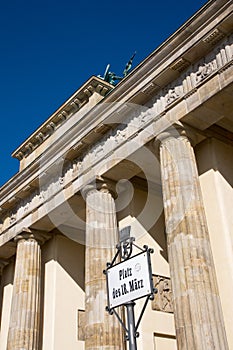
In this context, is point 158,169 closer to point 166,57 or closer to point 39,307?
point 166,57

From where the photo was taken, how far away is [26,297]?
1487 cm

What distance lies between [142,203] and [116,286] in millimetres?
10124

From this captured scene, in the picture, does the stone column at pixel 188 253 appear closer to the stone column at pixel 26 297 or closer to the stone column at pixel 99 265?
the stone column at pixel 99 265

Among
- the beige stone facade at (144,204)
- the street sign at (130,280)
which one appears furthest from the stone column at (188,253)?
the street sign at (130,280)

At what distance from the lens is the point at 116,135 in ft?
42.3

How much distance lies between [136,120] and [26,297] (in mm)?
7227

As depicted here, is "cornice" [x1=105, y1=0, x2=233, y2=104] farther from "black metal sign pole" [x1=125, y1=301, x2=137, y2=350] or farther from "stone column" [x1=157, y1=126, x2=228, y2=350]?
"black metal sign pole" [x1=125, y1=301, x2=137, y2=350]

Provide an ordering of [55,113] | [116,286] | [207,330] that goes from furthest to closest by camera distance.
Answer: [55,113], [207,330], [116,286]

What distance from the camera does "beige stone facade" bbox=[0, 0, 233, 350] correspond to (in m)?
9.63

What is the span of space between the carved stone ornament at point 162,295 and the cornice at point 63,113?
7442 millimetres

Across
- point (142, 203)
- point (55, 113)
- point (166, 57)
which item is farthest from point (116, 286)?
point (55, 113)

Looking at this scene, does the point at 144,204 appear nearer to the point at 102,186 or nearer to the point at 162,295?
the point at 102,186

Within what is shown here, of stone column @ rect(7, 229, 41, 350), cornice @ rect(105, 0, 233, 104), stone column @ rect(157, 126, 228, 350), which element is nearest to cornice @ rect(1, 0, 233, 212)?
cornice @ rect(105, 0, 233, 104)

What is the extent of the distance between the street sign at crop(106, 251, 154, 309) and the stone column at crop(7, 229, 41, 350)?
37.9 ft
